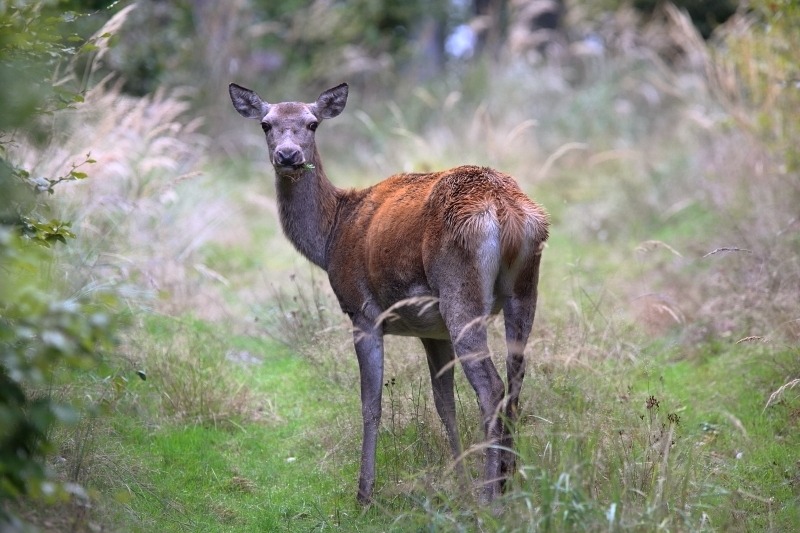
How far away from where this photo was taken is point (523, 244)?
4.32 m

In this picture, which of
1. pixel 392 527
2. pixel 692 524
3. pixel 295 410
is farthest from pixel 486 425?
pixel 295 410

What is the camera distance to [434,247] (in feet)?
14.6

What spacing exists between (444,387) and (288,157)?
5.40 feet

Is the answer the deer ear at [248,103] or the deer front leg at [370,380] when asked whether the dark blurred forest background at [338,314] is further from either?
the deer ear at [248,103]

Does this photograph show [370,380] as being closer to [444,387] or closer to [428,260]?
[444,387]

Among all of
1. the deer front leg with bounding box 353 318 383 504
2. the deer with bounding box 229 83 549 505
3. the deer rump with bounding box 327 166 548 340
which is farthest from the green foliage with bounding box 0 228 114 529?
the deer front leg with bounding box 353 318 383 504

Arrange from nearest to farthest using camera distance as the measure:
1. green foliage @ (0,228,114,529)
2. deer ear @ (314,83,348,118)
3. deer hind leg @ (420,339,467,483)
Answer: green foliage @ (0,228,114,529)
deer hind leg @ (420,339,467,483)
deer ear @ (314,83,348,118)

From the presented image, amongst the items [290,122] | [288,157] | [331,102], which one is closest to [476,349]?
[288,157]

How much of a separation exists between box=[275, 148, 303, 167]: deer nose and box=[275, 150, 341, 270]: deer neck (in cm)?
31

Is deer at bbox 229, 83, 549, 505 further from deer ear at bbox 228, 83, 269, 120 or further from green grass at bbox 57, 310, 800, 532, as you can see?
green grass at bbox 57, 310, 800, 532

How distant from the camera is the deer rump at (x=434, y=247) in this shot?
429 centimetres

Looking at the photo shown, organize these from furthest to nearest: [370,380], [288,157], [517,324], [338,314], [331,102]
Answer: [338,314]
[331,102]
[288,157]
[370,380]
[517,324]

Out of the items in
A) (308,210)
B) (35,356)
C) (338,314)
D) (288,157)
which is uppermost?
(288,157)

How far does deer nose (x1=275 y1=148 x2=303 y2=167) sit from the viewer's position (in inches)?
204
